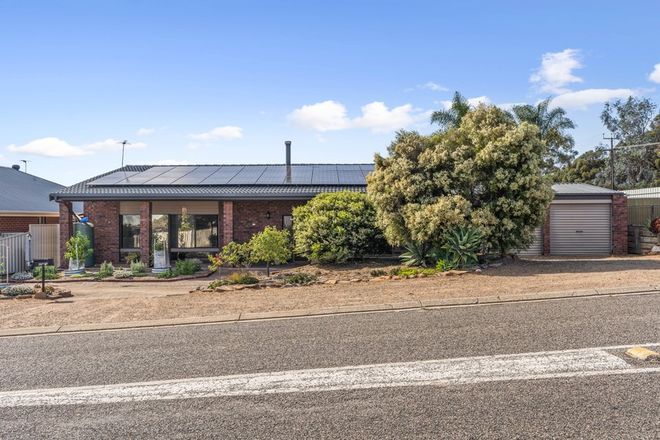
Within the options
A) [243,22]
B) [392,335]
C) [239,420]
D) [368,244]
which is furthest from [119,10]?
[239,420]

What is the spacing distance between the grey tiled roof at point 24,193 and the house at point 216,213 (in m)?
4.88

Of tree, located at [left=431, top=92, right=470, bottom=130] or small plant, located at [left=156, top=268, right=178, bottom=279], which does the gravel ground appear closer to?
small plant, located at [left=156, top=268, right=178, bottom=279]

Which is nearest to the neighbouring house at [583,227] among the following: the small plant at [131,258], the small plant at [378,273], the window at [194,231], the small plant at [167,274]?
the small plant at [378,273]

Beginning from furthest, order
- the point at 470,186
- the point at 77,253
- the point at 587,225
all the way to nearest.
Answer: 1. the point at 587,225
2. the point at 77,253
3. the point at 470,186

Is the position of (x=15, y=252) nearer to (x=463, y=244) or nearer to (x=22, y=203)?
(x=22, y=203)

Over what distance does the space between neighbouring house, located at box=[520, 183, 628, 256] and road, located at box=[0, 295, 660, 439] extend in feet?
37.8

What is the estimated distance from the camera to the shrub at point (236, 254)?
48.8 ft

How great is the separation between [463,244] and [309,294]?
466 cm

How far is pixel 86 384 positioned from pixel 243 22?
33.1ft

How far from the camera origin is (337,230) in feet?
47.9

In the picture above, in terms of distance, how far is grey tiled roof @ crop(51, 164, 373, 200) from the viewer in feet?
56.6

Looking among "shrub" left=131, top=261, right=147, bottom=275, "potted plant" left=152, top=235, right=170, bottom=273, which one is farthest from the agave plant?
"shrub" left=131, top=261, right=147, bottom=275

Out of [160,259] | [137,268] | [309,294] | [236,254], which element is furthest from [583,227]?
[137,268]

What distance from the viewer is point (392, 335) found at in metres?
6.75
